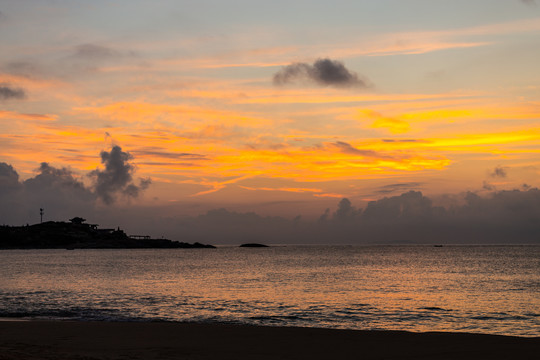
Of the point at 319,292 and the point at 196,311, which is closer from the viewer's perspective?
the point at 196,311

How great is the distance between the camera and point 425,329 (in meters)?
33.0

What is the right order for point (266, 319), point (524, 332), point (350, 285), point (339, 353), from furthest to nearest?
1. point (350, 285)
2. point (266, 319)
3. point (524, 332)
4. point (339, 353)

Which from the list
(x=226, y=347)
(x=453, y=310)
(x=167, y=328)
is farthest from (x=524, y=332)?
(x=167, y=328)

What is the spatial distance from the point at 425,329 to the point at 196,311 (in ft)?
60.8

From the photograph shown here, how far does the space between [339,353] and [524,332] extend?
16153 millimetres

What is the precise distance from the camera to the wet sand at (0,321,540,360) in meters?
21.5

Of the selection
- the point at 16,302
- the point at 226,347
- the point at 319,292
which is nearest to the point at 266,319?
the point at 226,347

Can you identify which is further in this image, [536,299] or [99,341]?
[536,299]

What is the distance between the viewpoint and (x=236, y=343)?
82.4 feet

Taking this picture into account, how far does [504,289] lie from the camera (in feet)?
208

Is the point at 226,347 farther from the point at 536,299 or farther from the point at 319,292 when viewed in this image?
the point at 536,299

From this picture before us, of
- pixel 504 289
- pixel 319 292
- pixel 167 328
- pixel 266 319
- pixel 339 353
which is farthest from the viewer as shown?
pixel 504 289

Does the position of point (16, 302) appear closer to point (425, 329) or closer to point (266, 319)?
point (266, 319)

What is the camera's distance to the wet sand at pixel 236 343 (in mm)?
21516
